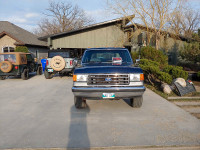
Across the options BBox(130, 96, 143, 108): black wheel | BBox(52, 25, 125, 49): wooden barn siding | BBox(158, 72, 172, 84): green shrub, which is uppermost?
BBox(52, 25, 125, 49): wooden barn siding

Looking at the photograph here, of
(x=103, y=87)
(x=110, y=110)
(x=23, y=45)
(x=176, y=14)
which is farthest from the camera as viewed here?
(x=23, y=45)

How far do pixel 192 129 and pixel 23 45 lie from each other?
21.8m

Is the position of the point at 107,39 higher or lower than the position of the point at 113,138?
higher

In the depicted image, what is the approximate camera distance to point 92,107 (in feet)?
17.1

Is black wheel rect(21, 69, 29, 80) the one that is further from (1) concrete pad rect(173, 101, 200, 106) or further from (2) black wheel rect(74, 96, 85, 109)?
(1) concrete pad rect(173, 101, 200, 106)

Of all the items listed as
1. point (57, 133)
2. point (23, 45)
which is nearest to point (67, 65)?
point (57, 133)

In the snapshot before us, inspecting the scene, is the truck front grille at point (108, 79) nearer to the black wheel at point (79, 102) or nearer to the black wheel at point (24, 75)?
the black wheel at point (79, 102)

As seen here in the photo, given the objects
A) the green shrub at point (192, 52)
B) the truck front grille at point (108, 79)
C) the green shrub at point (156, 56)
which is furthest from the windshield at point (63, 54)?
the green shrub at point (192, 52)

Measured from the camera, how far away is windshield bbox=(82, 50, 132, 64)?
18.2ft

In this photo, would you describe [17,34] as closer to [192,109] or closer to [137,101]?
[137,101]

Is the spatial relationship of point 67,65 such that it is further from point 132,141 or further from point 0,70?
point 132,141

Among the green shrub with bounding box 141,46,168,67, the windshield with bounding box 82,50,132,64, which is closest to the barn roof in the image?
the green shrub with bounding box 141,46,168,67

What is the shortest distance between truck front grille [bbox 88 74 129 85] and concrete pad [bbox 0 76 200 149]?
94 centimetres

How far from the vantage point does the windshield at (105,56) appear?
5539 mm
